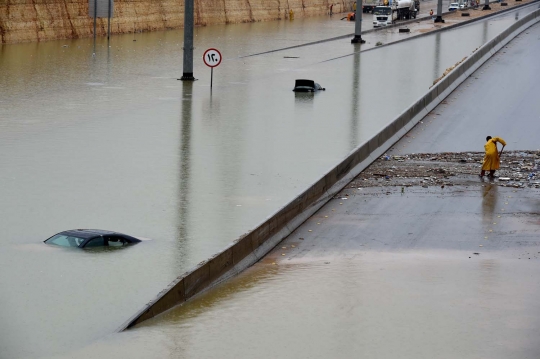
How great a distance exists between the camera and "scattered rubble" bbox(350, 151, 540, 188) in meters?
22.3

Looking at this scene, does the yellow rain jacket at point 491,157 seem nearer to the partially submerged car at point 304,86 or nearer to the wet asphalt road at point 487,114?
the wet asphalt road at point 487,114

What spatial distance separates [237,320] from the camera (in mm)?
13000

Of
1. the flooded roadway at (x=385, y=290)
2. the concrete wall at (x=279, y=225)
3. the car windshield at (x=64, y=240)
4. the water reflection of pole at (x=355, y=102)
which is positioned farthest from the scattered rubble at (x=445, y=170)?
the car windshield at (x=64, y=240)

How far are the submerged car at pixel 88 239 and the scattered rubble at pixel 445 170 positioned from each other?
24.9 ft

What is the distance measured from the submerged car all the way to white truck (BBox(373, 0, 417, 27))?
205 ft

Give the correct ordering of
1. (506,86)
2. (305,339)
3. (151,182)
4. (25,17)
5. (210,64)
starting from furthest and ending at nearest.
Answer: (25,17)
(506,86)
(210,64)
(151,182)
(305,339)

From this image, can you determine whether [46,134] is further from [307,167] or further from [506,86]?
[506,86]

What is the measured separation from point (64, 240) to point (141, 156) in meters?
7.28

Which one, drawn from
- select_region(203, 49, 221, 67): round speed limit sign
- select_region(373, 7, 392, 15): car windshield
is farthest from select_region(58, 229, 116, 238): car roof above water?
select_region(373, 7, 392, 15): car windshield

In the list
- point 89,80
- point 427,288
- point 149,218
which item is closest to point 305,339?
point 427,288

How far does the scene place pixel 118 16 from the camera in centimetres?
5750

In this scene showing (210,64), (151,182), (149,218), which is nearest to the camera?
(149,218)

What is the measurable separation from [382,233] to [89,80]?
2024 centimetres

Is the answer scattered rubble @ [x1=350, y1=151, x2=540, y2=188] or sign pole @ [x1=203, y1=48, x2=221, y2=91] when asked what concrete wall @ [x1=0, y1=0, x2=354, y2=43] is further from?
scattered rubble @ [x1=350, y1=151, x2=540, y2=188]
